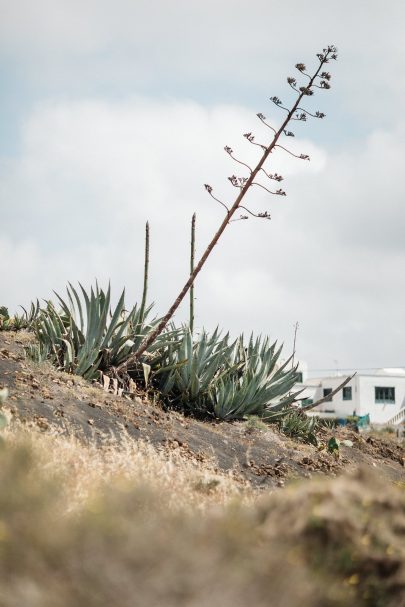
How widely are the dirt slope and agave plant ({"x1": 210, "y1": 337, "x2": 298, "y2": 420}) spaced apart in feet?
1.15

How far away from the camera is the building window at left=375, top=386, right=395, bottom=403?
6106cm

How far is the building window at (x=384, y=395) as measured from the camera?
2404 inches

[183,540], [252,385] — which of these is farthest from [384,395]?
[183,540]

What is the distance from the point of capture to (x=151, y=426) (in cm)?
1016

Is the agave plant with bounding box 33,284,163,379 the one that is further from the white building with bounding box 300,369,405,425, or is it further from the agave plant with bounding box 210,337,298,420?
the white building with bounding box 300,369,405,425

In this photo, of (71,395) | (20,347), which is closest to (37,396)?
(71,395)

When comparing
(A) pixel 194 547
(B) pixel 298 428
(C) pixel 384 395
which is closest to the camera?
(A) pixel 194 547

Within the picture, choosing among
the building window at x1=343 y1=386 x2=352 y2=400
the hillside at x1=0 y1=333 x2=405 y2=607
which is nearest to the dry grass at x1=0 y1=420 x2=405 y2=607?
the hillside at x1=0 y1=333 x2=405 y2=607

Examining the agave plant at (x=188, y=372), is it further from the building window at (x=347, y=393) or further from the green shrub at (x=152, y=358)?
the building window at (x=347, y=393)

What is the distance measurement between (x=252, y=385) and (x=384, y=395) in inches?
2008

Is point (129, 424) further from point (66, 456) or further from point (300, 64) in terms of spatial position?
point (300, 64)

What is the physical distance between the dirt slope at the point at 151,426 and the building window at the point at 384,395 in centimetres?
4993

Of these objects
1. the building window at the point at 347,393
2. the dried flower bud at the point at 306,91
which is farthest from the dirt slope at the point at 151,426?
the building window at the point at 347,393

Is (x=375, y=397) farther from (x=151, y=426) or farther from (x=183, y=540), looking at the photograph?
(x=183, y=540)
